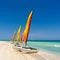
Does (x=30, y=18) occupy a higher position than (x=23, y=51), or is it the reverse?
(x=30, y=18)

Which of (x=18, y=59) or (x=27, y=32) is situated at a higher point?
(x=27, y=32)

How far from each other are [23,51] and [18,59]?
471cm

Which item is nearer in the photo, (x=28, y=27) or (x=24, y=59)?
(x=24, y=59)

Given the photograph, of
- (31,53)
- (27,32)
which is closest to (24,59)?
(31,53)

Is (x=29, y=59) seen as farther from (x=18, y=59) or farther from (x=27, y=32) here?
(x=27, y=32)

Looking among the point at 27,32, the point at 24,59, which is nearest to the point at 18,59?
the point at 24,59

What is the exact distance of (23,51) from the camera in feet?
63.3

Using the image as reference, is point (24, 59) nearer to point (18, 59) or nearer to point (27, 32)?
point (18, 59)

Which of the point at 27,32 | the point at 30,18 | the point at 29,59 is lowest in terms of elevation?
the point at 29,59

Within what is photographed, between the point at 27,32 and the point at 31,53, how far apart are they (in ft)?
8.57

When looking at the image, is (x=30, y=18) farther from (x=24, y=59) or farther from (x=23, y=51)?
(x=24, y=59)

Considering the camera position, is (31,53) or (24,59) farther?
(31,53)

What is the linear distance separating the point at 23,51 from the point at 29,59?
462 centimetres

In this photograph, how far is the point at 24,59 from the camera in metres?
14.6
